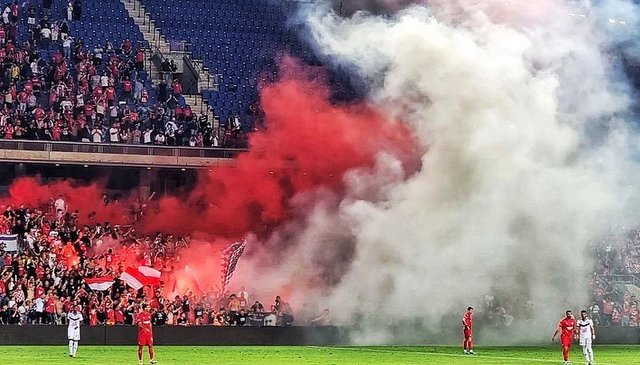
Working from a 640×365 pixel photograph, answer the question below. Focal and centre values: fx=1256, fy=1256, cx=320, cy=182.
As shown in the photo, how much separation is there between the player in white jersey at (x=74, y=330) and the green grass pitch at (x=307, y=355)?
0.33m

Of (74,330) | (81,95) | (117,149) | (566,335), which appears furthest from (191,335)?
(566,335)

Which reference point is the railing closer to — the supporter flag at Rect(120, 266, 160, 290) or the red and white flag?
the supporter flag at Rect(120, 266, 160, 290)

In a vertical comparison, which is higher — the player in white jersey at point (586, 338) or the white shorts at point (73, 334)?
the white shorts at point (73, 334)

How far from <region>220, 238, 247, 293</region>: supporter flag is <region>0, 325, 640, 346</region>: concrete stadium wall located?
506 cm

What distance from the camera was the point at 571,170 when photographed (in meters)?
47.3

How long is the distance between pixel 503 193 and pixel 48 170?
18.9m

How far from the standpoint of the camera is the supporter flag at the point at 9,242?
46.7 m

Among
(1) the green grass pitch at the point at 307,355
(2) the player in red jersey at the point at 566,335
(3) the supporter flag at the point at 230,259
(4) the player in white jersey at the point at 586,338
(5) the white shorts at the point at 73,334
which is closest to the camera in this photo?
(1) the green grass pitch at the point at 307,355

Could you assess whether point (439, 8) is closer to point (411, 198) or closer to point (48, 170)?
point (411, 198)

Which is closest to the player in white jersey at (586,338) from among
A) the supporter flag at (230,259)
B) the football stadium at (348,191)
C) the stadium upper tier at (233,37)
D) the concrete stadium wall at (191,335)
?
the football stadium at (348,191)

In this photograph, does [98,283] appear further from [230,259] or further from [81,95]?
Result: [81,95]

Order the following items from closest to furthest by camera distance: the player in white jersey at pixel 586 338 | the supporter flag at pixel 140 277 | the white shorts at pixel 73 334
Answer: the player in white jersey at pixel 586 338 < the white shorts at pixel 73 334 < the supporter flag at pixel 140 277

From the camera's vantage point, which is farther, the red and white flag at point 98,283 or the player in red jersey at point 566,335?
the red and white flag at point 98,283

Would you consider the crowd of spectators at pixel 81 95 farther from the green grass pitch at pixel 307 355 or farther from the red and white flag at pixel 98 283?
the green grass pitch at pixel 307 355
